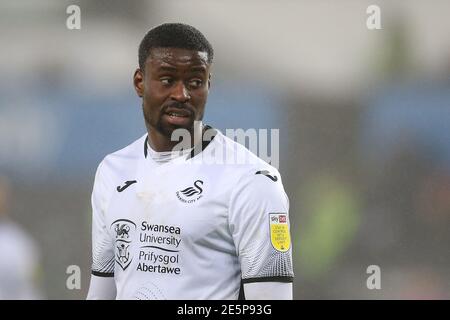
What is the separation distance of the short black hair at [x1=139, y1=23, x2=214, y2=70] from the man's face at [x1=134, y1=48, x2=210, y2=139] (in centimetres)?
2

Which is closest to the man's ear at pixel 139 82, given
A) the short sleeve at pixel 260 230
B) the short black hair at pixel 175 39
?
the short black hair at pixel 175 39

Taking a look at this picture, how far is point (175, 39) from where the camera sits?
8.81ft

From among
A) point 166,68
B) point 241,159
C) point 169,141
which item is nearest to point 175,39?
point 166,68

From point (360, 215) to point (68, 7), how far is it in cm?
276

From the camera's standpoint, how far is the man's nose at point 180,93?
2.64 meters

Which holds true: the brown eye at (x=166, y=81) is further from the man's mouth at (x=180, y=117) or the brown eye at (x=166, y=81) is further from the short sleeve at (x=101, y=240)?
the short sleeve at (x=101, y=240)

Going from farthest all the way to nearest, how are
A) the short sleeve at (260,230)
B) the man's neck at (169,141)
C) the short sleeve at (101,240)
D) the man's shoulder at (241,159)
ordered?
1. the short sleeve at (101,240)
2. the man's neck at (169,141)
3. the man's shoulder at (241,159)
4. the short sleeve at (260,230)

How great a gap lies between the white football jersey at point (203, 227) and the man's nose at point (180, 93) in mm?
217

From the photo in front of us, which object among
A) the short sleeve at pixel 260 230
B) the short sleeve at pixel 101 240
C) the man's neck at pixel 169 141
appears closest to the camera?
the short sleeve at pixel 260 230

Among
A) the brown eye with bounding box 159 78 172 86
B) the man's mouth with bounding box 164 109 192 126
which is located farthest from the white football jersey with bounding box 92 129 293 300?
the brown eye with bounding box 159 78 172 86

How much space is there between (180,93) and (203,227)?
1.56 ft

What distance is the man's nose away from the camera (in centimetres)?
264
